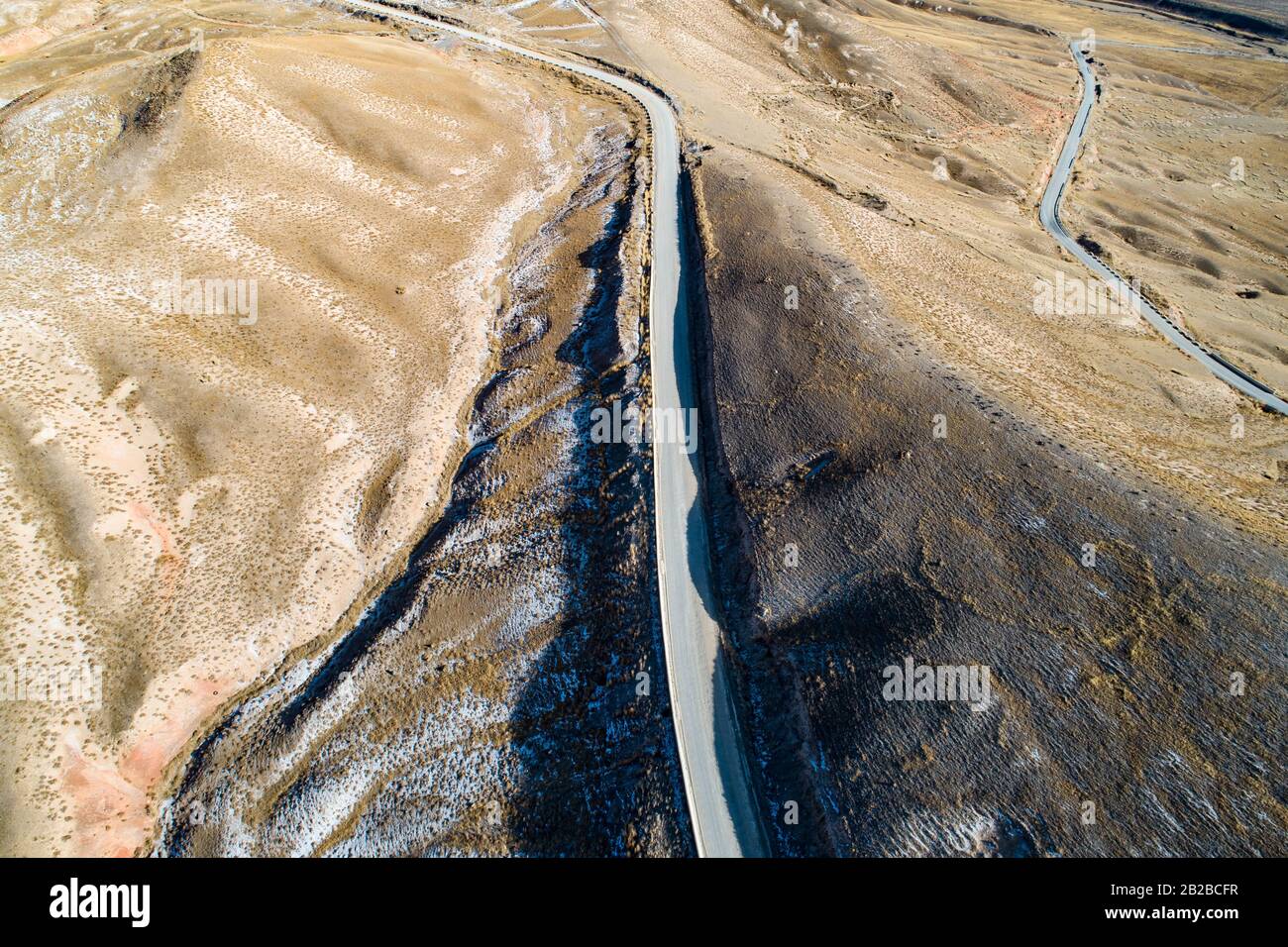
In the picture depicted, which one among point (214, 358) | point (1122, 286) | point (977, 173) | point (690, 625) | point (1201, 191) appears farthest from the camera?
point (1201, 191)

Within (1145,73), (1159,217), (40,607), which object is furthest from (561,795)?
(1145,73)

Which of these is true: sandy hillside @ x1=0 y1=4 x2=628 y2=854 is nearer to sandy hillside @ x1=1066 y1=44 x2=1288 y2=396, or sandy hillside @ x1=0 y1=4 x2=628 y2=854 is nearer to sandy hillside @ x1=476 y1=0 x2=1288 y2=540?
sandy hillside @ x1=476 y1=0 x2=1288 y2=540

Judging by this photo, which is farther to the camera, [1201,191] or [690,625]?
[1201,191]

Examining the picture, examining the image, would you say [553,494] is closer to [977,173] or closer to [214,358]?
[214,358]

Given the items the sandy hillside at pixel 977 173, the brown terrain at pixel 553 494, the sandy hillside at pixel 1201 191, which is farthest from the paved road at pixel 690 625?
the sandy hillside at pixel 1201 191

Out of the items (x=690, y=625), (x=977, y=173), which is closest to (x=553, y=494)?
(x=690, y=625)

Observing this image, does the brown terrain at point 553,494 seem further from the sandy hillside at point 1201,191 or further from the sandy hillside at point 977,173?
the sandy hillside at point 1201,191

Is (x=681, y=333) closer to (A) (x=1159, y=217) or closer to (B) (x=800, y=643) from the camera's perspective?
(B) (x=800, y=643)
